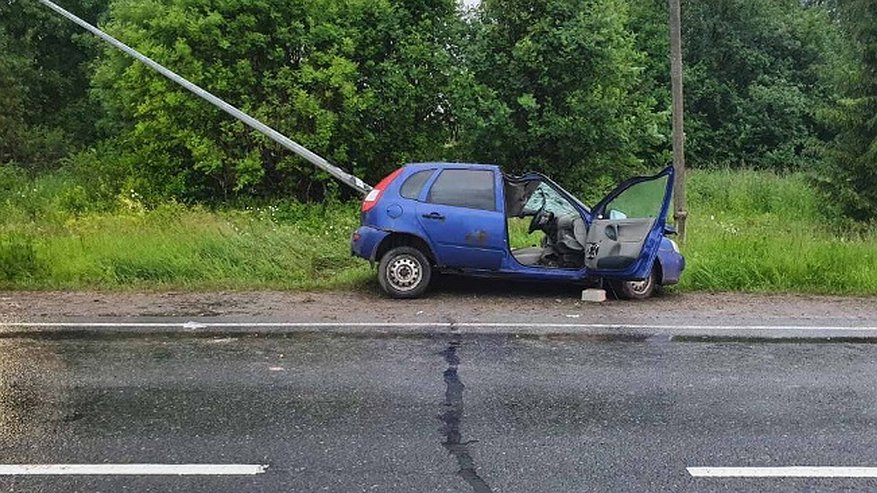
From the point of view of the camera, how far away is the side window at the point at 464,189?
→ 33.5 feet

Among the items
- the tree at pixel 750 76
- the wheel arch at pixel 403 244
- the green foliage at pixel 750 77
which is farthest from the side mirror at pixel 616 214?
the tree at pixel 750 76

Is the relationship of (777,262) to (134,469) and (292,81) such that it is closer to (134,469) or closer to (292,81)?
(134,469)

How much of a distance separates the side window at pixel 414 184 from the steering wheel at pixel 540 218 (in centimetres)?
151

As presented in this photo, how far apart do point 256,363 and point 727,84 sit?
104 feet

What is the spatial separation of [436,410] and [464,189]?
191 inches

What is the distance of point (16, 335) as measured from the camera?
810 centimetres

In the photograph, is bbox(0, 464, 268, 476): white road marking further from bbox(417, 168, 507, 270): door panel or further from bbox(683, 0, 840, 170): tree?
bbox(683, 0, 840, 170): tree

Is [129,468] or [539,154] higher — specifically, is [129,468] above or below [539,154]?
below

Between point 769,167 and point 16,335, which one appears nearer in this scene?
point 16,335

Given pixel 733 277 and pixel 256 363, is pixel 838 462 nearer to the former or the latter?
pixel 256 363

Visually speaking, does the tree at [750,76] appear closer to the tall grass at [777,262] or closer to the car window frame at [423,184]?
the tall grass at [777,262]

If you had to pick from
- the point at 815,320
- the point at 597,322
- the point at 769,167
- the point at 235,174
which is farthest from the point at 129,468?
the point at 769,167

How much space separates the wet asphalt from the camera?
4.64m

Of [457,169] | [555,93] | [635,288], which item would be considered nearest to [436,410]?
[457,169]
